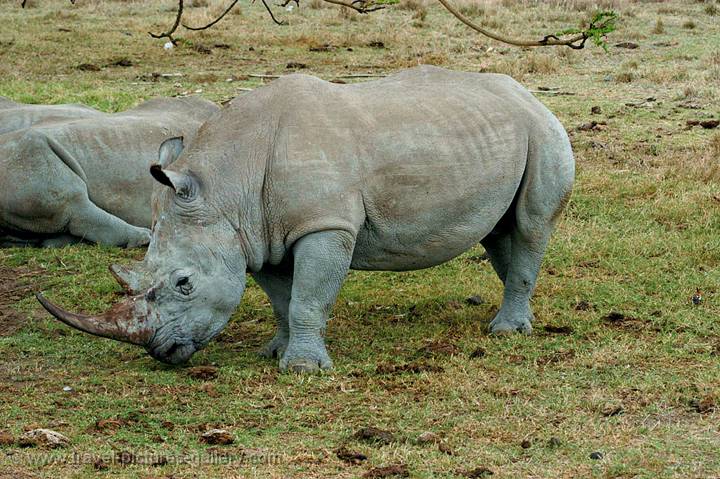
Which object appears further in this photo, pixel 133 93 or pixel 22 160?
pixel 133 93

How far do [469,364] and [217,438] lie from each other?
6.03ft

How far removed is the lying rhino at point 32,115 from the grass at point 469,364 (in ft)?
4.20

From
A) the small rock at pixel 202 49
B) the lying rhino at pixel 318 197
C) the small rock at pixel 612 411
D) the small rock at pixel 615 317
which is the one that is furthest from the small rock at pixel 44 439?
the small rock at pixel 202 49

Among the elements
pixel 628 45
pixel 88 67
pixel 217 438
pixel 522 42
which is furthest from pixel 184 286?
pixel 628 45

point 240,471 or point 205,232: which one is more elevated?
point 205,232

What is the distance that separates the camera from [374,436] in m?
5.81

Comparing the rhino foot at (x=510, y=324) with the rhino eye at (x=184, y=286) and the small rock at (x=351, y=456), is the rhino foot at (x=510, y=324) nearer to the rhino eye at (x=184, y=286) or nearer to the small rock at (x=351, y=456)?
the rhino eye at (x=184, y=286)

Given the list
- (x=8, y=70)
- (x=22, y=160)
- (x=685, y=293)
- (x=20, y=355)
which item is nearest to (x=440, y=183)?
(x=685, y=293)

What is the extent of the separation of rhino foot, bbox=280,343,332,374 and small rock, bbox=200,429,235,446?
113 centimetres

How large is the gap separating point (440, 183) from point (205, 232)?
4.75ft

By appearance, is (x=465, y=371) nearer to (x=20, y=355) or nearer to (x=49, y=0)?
(x=20, y=355)

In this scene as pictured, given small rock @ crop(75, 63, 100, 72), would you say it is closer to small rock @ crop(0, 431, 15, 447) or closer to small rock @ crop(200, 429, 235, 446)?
small rock @ crop(0, 431, 15, 447)

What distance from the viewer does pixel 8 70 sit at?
57.6 feet

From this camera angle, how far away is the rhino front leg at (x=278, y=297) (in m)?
7.46
